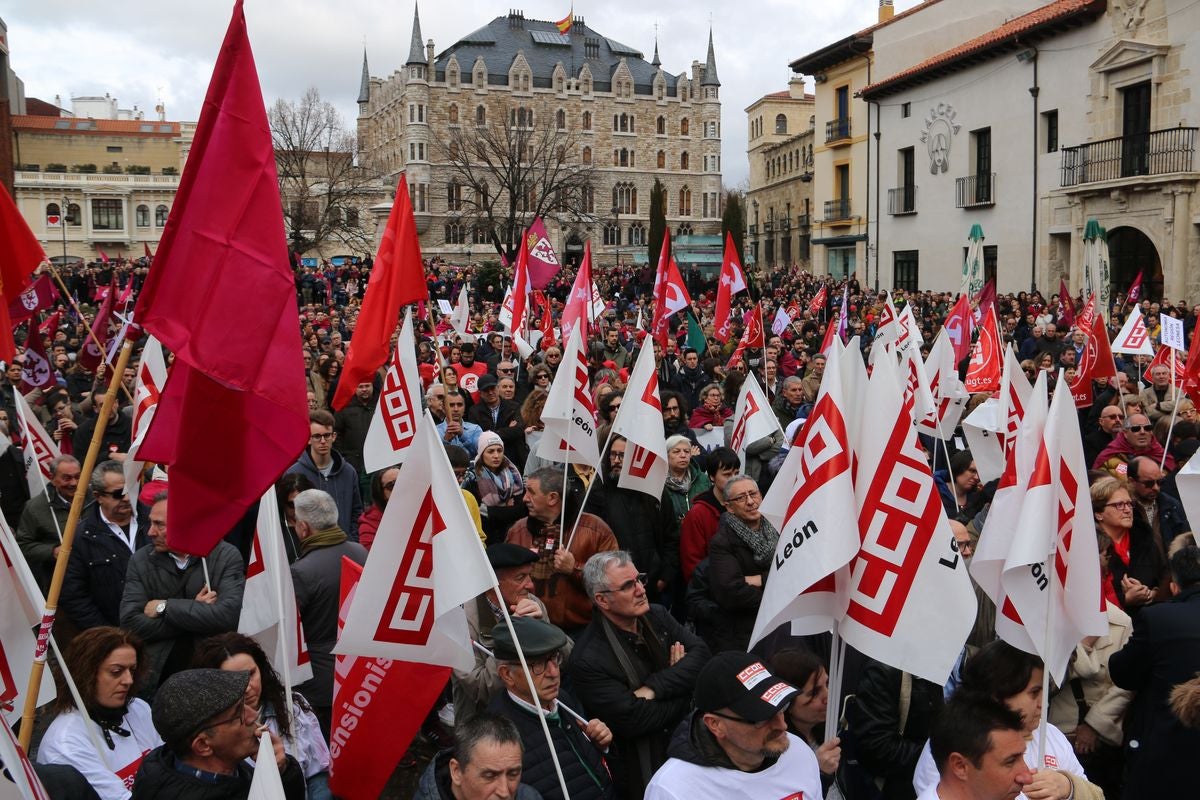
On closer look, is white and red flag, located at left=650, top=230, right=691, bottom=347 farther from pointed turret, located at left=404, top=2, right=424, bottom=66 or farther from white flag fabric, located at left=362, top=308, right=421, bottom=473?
pointed turret, located at left=404, top=2, right=424, bottom=66

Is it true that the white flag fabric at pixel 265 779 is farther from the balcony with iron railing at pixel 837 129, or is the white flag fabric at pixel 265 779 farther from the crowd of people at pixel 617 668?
the balcony with iron railing at pixel 837 129

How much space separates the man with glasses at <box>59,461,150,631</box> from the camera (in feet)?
17.7

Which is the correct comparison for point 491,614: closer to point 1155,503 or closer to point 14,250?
point 14,250

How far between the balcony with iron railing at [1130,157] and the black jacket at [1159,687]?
23350 millimetres

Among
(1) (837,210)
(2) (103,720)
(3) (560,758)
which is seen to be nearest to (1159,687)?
(3) (560,758)

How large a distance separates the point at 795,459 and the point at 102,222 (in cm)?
9123

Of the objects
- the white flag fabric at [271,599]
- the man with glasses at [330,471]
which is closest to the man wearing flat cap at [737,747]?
the white flag fabric at [271,599]

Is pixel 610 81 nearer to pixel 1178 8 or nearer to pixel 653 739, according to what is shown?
pixel 1178 8

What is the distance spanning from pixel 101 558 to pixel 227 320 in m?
2.74

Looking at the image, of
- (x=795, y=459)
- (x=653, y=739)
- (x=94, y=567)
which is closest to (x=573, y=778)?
(x=653, y=739)

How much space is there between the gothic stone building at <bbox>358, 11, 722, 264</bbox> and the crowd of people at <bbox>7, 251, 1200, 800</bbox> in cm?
7387

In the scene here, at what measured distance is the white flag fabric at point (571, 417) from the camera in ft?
22.8

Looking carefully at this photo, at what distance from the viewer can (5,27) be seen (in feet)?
126

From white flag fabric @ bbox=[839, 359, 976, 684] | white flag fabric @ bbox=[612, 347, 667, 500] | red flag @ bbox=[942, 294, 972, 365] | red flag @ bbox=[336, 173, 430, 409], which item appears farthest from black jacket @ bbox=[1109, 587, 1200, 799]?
red flag @ bbox=[942, 294, 972, 365]
